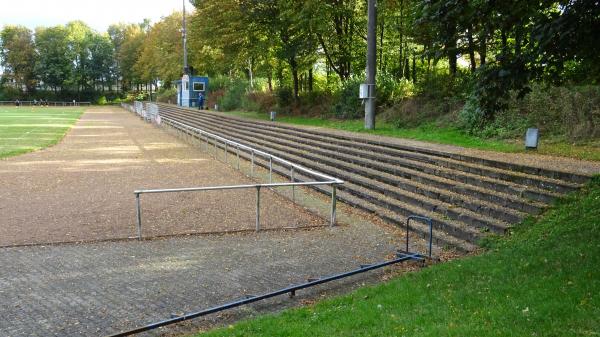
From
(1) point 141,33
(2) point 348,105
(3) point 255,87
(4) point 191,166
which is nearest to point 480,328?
(4) point 191,166

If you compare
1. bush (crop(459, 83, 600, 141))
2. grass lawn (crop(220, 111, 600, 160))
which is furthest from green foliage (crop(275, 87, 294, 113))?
bush (crop(459, 83, 600, 141))

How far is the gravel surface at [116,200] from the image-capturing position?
9.87 meters

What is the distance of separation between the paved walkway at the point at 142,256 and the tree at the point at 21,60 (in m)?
87.2

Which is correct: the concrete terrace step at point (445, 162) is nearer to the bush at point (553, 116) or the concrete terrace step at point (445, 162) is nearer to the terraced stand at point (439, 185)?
the terraced stand at point (439, 185)

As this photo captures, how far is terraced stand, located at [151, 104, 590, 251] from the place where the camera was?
29.2 feet

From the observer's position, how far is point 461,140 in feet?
49.9

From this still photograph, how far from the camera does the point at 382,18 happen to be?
86.8 feet

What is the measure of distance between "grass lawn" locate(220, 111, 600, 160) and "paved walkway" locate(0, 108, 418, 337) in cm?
488

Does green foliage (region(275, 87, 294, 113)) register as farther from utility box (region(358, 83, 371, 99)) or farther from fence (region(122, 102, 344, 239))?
utility box (region(358, 83, 371, 99))

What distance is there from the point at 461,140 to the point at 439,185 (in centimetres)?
465

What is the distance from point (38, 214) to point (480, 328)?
9.54 meters

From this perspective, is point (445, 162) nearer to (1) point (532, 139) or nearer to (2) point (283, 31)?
(1) point (532, 139)

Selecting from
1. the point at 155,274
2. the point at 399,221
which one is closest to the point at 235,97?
the point at 399,221

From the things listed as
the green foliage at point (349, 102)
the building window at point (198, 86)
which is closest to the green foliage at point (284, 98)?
the green foliage at point (349, 102)
